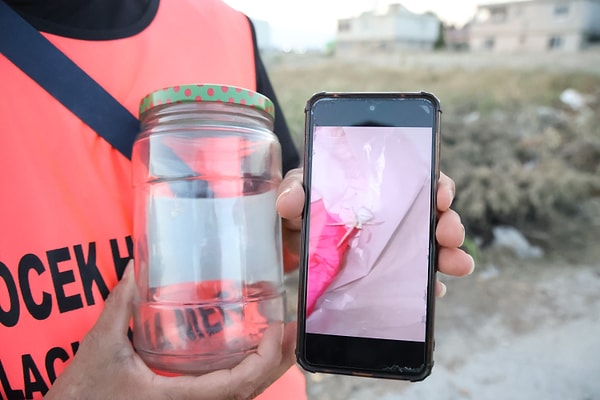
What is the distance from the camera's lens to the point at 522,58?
27.3ft

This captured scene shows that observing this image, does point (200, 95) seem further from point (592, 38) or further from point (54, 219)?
point (592, 38)

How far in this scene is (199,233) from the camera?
80 cm

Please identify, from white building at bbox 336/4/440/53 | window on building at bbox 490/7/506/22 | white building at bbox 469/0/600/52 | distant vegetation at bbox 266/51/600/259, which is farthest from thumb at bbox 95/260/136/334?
window on building at bbox 490/7/506/22

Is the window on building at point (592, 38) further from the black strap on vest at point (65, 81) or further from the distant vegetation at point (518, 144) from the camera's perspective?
the black strap on vest at point (65, 81)

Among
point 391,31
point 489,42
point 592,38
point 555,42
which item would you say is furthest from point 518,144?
point 489,42

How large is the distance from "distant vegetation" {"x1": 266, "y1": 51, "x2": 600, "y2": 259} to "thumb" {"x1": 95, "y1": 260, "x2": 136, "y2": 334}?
3365 millimetres

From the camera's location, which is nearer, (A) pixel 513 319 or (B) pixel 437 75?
(A) pixel 513 319

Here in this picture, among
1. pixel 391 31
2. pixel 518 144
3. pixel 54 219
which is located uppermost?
pixel 391 31

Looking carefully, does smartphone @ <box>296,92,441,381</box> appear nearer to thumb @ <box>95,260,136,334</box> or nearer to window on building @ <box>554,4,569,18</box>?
thumb @ <box>95,260,136,334</box>

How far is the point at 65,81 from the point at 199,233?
31cm

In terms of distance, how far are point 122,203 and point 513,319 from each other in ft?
8.99

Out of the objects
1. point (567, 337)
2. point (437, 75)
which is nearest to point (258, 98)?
point (567, 337)

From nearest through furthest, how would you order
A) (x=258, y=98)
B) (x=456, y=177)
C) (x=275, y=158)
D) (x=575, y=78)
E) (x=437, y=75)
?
(x=258, y=98) < (x=275, y=158) < (x=456, y=177) < (x=575, y=78) < (x=437, y=75)

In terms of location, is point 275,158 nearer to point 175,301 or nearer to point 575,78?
point 175,301
